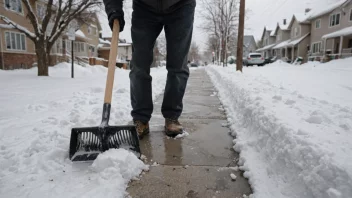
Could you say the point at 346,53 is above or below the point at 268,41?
below

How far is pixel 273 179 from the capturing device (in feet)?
4.49

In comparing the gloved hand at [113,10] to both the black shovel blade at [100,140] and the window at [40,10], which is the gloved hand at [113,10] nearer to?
the black shovel blade at [100,140]

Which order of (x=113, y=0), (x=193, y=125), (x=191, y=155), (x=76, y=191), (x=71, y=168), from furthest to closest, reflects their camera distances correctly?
(x=193, y=125)
(x=113, y=0)
(x=191, y=155)
(x=71, y=168)
(x=76, y=191)

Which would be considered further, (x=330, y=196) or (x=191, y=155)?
(x=191, y=155)

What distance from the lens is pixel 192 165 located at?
170 cm

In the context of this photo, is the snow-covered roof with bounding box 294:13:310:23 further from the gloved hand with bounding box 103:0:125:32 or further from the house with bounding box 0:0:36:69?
the gloved hand with bounding box 103:0:125:32

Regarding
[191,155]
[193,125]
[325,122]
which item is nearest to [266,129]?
[325,122]

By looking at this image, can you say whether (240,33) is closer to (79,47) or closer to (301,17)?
(79,47)

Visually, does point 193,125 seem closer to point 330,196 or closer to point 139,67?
point 139,67

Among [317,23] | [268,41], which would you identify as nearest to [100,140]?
[317,23]

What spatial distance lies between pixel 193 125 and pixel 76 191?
162 cm

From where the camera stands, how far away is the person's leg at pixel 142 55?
227 centimetres

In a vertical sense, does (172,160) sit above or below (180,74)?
below

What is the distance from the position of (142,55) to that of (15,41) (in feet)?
66.2
